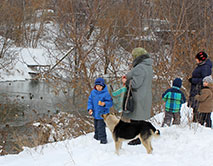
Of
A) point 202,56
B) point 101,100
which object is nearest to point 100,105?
point 101,100

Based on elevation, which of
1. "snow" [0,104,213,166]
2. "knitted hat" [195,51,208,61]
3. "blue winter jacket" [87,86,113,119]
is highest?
"knitted hat" [195,51,208,61]

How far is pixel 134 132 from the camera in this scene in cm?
413

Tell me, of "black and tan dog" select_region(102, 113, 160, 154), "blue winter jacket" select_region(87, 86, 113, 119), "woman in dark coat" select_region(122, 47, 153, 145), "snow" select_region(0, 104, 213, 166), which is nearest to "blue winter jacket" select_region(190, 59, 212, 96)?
"snow" select_region(0, 104, 213, 166)

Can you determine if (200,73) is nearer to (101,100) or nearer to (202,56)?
(202,56)

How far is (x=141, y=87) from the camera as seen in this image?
14.2ft

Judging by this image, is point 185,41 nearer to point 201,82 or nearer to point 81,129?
point 201,82

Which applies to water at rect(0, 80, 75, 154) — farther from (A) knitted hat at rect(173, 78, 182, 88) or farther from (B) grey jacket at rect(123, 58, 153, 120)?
(B) grey jacket at rect(123, 58, 153, 120)

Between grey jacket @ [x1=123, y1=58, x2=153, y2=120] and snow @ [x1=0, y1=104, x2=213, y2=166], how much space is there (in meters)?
0.59

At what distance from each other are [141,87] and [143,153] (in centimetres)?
100

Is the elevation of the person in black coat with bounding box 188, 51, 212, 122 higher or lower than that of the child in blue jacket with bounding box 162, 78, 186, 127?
higher

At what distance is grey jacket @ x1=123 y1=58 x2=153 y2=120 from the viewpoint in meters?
4.26

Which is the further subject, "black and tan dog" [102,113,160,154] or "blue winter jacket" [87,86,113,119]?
"blue winter jacket" [87,86,113,119]

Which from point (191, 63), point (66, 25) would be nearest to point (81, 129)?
point (66, 25)

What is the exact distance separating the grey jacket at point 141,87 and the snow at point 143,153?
0.59 m
